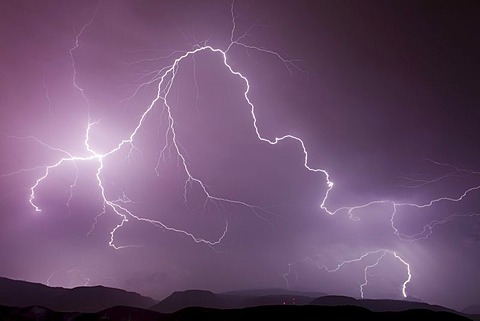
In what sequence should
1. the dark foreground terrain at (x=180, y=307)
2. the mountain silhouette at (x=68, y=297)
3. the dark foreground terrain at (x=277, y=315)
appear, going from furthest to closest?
the mountain silhouette at (x=68, y=297)
the dark foreground terrain at (x=180, y=307)
the dark foreground terrain at (x=277, y=315)

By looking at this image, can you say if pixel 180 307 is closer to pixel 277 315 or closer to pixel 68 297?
pixel 68 297

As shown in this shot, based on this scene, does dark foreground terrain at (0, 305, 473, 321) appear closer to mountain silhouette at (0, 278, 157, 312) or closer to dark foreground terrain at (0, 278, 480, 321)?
dark foreground terrain at (0, 278, 480, 321)

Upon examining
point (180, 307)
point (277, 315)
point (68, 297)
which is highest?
point (68, 297)

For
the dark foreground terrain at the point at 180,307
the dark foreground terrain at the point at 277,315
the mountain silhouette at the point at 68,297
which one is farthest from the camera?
the mountain silhouette at the point at 68,297

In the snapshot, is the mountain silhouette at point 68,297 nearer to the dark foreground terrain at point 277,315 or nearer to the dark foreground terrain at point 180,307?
the dark foreground terrain at point 180,307

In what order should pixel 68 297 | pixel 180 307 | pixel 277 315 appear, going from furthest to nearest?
pixel 180 307
pixel 68 297
pixel 277 315

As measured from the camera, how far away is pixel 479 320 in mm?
73812

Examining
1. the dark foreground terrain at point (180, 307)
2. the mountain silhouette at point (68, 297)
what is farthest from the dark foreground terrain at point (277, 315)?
the mountain silhouette at point (68, 297)

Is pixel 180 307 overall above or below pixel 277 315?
below

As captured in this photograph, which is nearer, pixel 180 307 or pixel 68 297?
pixel 68 297

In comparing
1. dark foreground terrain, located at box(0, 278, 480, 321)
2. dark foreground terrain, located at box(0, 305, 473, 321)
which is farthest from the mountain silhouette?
dark foreground terrain, located at box(0, 305, 473, 321)

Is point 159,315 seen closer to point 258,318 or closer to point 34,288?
point 258,318

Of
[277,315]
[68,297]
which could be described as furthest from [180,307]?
[277,315]

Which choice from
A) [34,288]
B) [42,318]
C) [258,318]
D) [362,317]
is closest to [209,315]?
[258,318]
